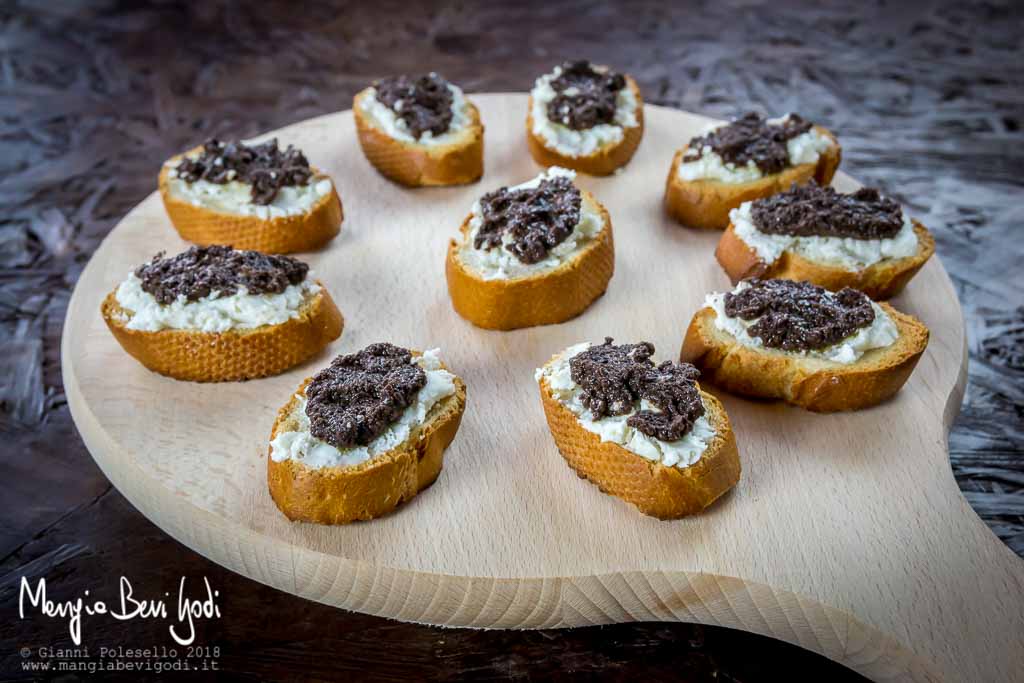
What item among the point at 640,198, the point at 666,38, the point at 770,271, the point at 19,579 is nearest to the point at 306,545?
the point at 19,579

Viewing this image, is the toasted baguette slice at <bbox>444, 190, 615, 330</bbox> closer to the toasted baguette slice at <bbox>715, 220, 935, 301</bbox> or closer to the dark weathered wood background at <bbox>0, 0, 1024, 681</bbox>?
the toasted baguette slice at <bbox>715, 220, 935, 301</bbox>

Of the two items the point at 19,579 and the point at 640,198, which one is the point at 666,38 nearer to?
the point at 640,198

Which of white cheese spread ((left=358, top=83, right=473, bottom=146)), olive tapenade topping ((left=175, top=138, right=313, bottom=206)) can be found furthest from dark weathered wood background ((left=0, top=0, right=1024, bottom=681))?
white cheese spread ((left=358, top=83, right=473, bottom=146))

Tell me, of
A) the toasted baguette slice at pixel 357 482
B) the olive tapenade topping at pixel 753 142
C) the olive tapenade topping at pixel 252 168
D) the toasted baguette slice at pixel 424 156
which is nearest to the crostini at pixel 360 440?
the toasted baguette slice at pixel 357 482

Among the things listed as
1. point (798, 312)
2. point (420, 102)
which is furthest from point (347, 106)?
point (798, 312)

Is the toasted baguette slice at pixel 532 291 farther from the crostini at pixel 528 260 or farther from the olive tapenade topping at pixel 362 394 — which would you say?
the olive tapenade topping at pixel 362 394
